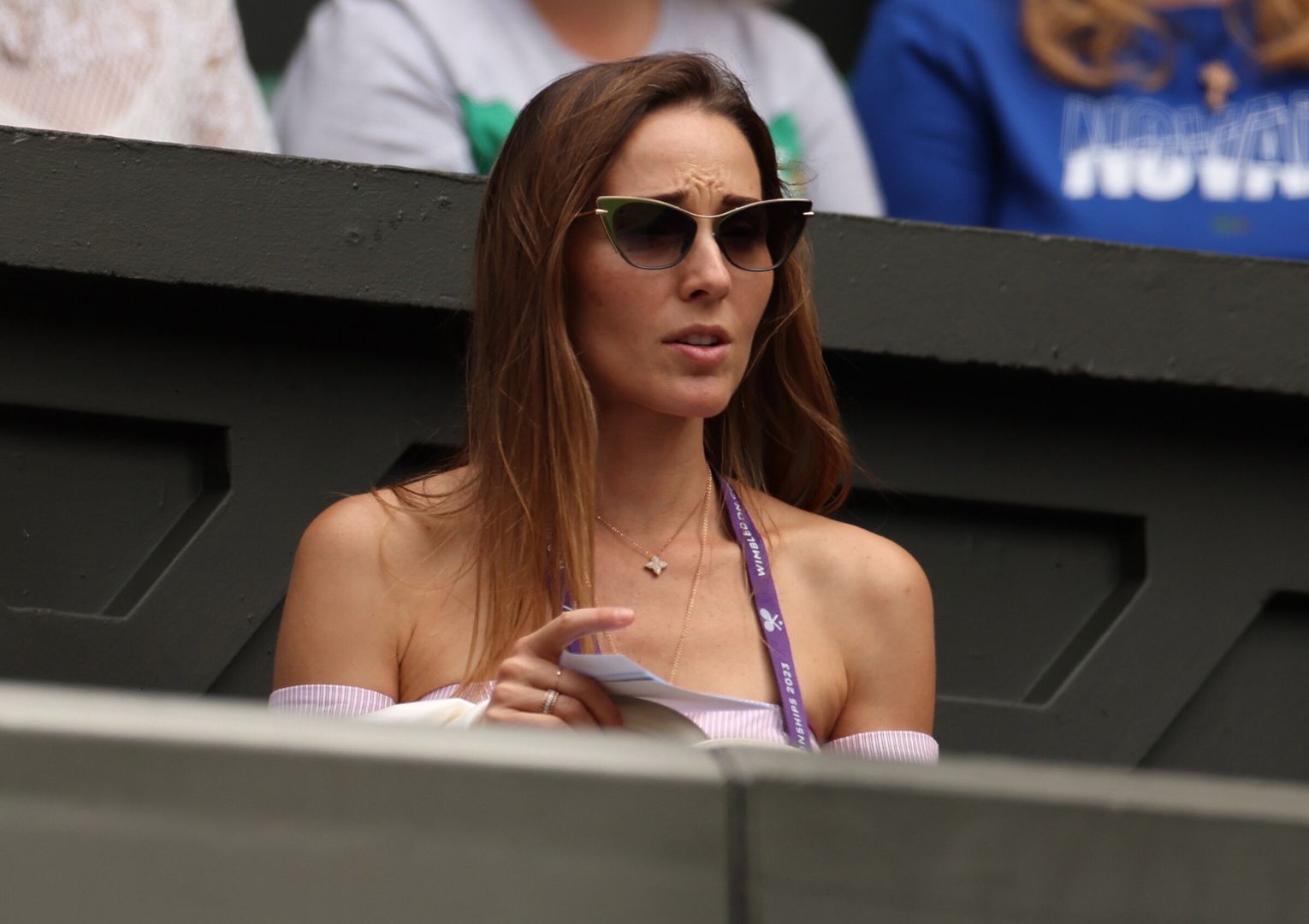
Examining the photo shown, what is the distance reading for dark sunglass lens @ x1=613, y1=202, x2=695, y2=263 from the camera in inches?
85.1

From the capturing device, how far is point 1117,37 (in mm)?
3498

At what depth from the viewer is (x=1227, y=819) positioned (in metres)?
1.33

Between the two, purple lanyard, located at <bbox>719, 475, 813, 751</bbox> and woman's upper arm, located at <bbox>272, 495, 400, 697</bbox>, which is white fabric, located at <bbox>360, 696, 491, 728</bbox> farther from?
purple lanyard, located at <bbox>719, 475, 813, 751</bbox>

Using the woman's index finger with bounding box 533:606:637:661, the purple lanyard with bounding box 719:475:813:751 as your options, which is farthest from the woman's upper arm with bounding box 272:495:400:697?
the purple lanyard with bounding box 719:475:813:751

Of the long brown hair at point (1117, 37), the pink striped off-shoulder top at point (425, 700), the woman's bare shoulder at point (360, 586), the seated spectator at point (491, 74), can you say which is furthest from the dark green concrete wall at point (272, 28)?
the pink striped off-shoulder top at point (425, 700)

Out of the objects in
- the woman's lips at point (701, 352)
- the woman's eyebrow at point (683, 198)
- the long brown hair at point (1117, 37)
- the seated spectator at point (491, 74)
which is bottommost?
the woman's lips at point (701, 352)

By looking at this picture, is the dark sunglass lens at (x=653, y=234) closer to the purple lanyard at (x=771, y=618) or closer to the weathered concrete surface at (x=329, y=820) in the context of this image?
the purple lanyard at (x=771, y=618)

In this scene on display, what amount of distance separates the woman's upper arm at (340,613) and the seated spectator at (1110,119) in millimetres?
1679

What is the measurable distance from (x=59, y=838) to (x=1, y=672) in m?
1.48

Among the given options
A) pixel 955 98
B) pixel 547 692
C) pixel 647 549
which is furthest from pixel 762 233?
pixel 955 98

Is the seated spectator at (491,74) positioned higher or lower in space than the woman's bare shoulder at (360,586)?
higher

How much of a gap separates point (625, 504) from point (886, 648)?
0.37m

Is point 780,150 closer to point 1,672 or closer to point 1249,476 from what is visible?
point 1249,476

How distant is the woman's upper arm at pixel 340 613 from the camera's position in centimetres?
214
